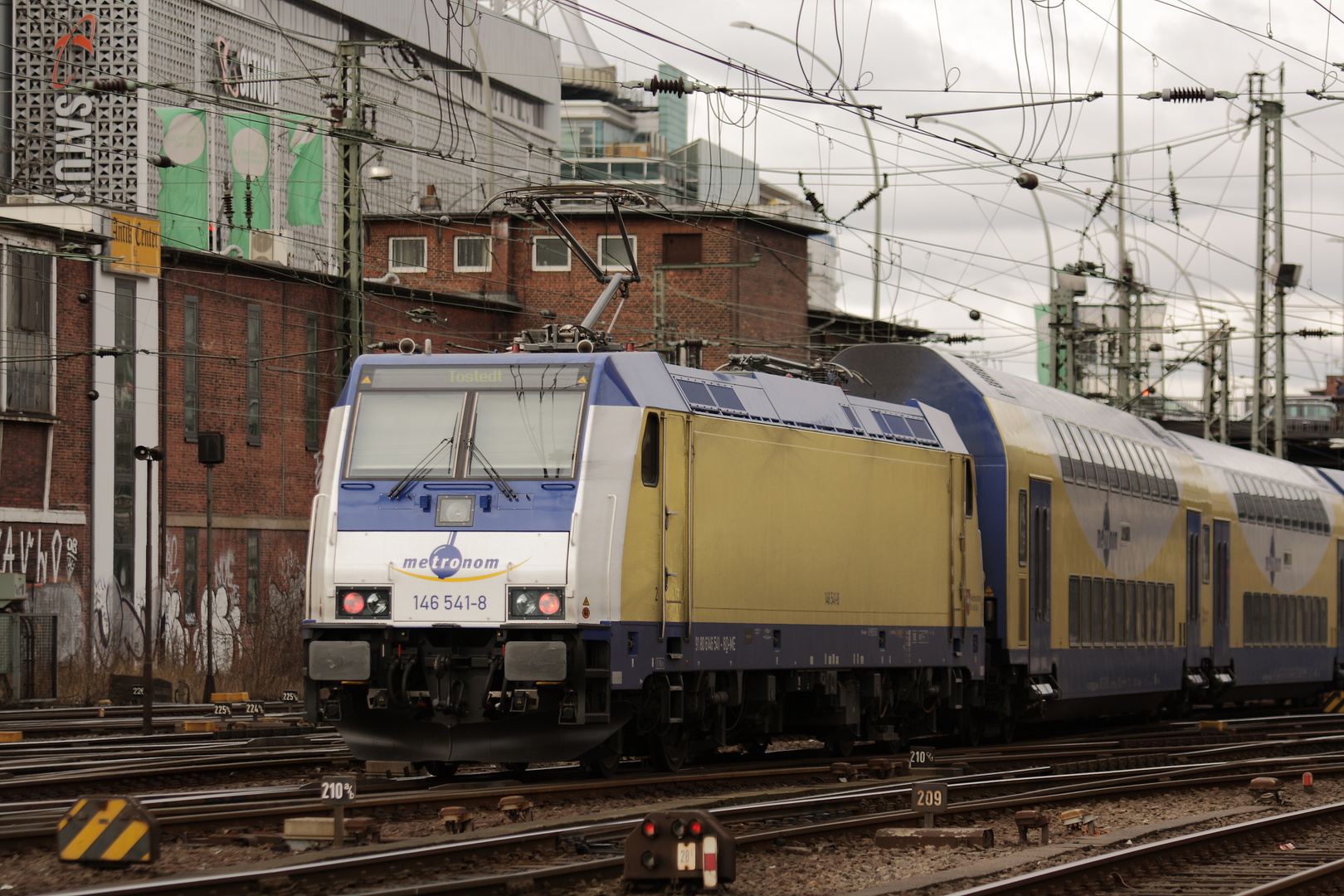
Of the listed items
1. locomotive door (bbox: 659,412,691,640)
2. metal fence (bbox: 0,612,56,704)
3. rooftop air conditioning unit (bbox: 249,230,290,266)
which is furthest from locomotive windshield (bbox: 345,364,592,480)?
rooftop air conditioning unit (bbox: 249,230,290,266)

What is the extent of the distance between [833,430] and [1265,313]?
27299 millimetres

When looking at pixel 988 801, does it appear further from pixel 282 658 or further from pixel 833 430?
pixel 282 658

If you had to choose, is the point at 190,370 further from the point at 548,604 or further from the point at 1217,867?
the point at 1217,867

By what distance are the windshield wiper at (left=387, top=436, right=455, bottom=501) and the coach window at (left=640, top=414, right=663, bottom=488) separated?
155cm

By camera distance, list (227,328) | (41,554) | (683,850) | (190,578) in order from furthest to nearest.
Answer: (227,328) → (190,578) → (41,554) → (683,850)

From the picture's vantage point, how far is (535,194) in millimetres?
18281

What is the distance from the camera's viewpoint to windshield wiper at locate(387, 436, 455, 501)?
1531 centimetres

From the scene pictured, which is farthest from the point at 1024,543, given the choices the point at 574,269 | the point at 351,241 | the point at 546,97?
the point at 546,97

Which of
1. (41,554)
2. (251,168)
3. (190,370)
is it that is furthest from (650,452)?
(251,168)

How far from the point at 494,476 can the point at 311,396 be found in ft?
104

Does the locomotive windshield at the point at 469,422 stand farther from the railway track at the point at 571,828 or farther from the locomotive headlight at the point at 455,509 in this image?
the railway track at the point at 571,828

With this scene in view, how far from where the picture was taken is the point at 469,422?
609 inches

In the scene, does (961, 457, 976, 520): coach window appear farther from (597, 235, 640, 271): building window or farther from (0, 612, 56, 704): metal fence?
(597, 235, 640, 271): building window

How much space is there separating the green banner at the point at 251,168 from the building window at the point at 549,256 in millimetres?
8433
